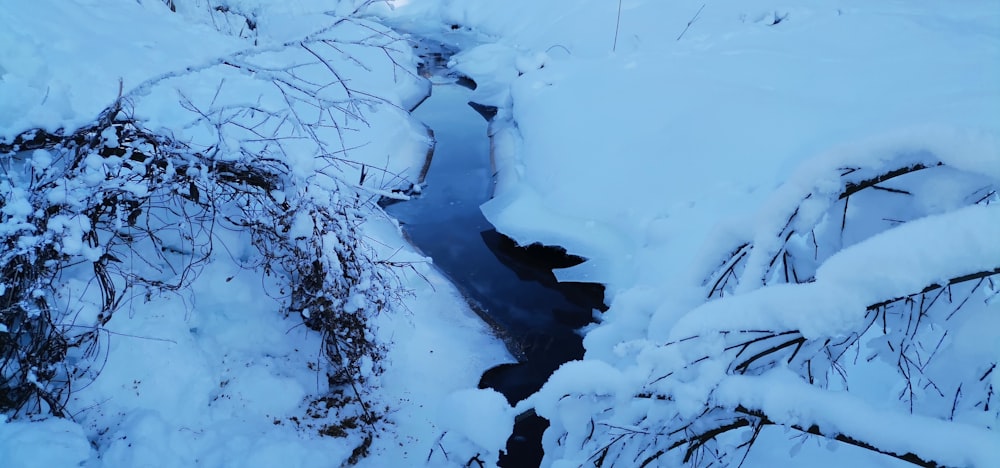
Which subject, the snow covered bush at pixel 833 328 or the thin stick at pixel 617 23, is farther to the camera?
the thin stick at pixel 617 23

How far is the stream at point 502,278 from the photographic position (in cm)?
417

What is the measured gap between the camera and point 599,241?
519cm

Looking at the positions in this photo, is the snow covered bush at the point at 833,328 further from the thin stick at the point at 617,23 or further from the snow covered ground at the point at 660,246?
the thin stick at the point at 617,23

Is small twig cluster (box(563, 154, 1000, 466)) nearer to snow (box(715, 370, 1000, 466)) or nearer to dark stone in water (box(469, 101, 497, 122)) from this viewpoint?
snow (box(715, 370, 1000, 466))

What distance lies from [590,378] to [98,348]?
8.76 feet

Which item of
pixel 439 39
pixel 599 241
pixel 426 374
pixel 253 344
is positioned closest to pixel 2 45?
pixel 253 344

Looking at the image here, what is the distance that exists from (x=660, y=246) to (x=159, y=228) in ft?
11.9

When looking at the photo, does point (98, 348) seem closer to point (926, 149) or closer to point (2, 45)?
point (2, 45)

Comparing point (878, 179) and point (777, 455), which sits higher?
point (878, 179)

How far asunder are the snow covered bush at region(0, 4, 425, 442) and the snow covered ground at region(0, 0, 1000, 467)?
0.10 m

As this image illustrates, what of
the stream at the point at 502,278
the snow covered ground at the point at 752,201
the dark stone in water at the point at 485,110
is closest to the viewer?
the snow covered ground at the point at 752,201

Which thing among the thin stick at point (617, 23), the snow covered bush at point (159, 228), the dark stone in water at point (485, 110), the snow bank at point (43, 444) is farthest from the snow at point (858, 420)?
the thin stick at point (617, 23)

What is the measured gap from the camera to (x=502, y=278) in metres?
5.29

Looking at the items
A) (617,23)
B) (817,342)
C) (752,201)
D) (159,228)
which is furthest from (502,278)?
(617,23)
